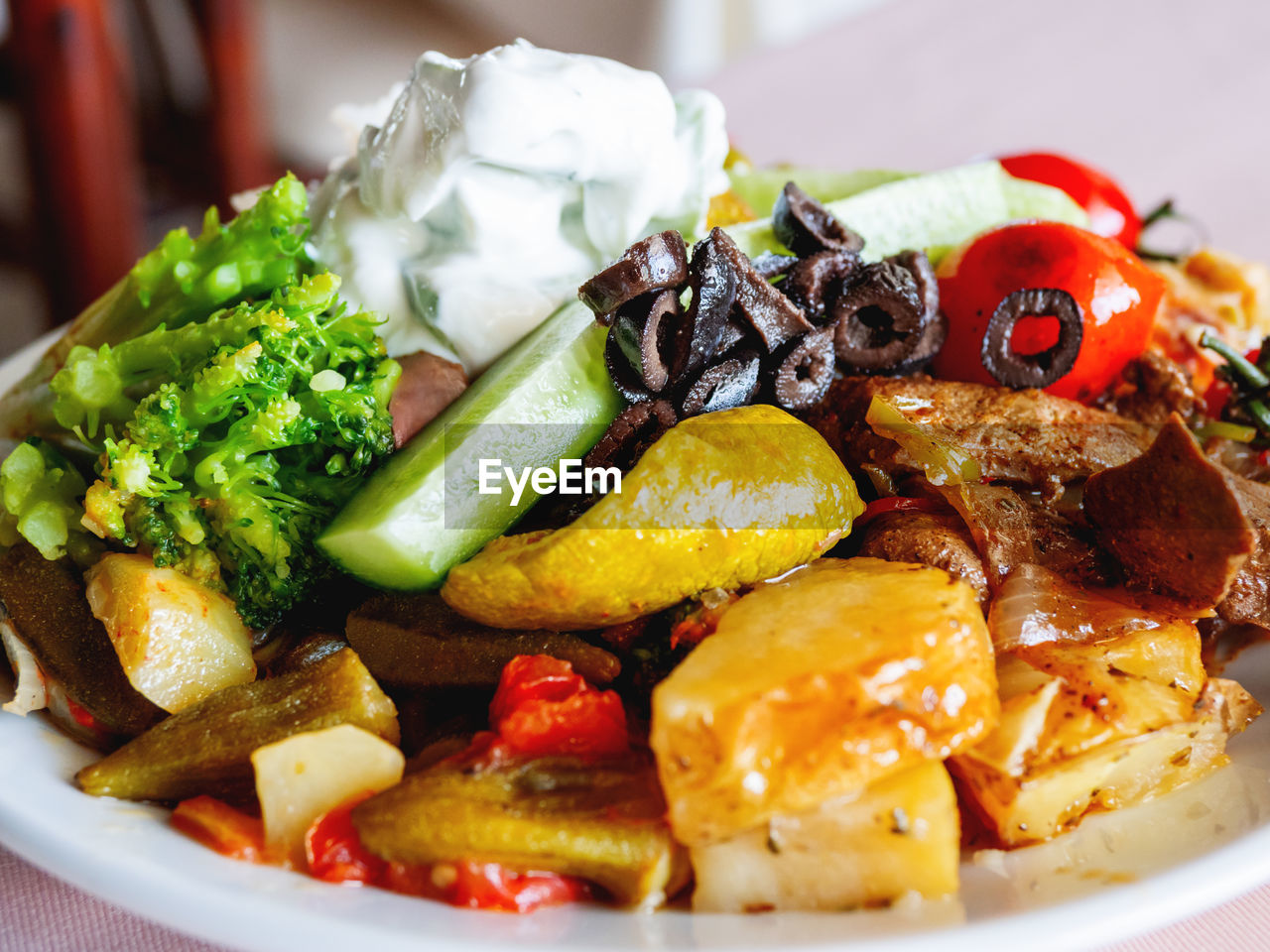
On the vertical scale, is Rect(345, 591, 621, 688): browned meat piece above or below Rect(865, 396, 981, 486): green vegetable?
below

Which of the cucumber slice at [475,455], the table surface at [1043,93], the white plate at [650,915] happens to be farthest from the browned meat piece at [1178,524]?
the table surface at [1043,93]

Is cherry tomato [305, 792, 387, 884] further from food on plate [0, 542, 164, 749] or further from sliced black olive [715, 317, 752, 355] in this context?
sliced black olive [715, 317, 752, 355]

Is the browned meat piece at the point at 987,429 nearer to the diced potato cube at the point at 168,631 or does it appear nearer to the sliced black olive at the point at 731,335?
the sliced black olive at the point at 731,335

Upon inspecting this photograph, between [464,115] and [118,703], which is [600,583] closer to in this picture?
[118,703]

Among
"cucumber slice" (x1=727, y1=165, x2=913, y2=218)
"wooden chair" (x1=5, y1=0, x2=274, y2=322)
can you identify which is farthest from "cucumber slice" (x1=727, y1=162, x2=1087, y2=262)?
"wooden chair" (x1=5, y1=0, x2=274, y2=322)

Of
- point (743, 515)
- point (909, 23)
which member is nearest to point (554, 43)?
point (909, 23)

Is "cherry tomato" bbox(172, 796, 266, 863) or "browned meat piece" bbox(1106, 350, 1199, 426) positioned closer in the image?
"cherry tomato" bbox(172, 796, 266, 863)

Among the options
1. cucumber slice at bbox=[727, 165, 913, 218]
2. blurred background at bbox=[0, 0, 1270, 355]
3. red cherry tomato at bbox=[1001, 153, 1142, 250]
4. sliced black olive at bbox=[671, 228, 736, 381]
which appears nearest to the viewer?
sliced black olive at bbox=[671, 228, 736, 381]
